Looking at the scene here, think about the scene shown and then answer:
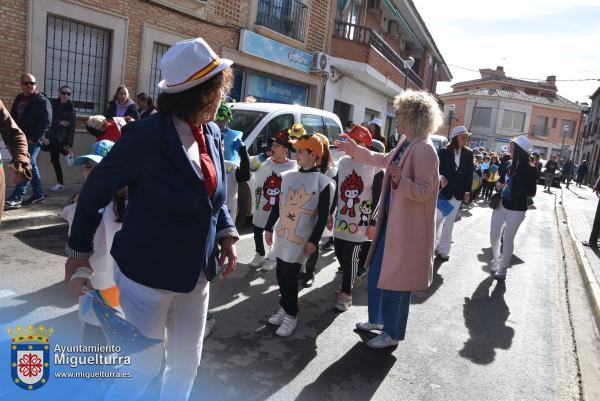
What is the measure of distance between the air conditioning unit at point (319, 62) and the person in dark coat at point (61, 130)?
9617 millimetres

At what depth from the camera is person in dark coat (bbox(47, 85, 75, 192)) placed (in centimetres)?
861

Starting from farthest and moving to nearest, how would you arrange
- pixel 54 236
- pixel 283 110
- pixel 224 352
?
pixel 283 110
pixel 54 236
pixel 224 352

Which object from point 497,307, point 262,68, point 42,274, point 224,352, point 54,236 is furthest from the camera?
point 262,68

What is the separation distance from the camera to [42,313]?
3959mm

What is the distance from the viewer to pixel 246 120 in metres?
7.79

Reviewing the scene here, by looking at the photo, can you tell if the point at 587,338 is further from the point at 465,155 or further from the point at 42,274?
the point at 42,274

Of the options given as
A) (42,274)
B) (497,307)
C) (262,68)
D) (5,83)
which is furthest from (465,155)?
(262,68)

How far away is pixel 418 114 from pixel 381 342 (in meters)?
1.83

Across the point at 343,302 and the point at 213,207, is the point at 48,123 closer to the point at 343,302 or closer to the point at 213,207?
the point at 343,302

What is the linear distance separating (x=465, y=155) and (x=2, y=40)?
766 centimetres

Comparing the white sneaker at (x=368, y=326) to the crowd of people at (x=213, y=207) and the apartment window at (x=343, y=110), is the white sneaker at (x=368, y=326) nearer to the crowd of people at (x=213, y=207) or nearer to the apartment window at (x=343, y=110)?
the crowd of people at (x=213, y=207)

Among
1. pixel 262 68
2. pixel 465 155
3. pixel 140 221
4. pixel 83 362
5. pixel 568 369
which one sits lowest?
pixel 568 369

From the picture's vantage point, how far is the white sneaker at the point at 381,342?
4055 millimetres

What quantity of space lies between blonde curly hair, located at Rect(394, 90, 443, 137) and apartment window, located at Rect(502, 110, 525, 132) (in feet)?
201
